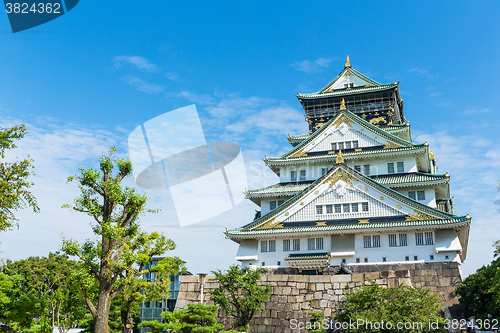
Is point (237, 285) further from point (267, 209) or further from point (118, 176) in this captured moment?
point (267, 209)

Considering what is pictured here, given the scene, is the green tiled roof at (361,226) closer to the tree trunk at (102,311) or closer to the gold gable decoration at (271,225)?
the gold gable decoration at (271,225)

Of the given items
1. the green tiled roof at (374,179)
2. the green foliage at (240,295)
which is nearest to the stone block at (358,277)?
the green foliage at (240,295)

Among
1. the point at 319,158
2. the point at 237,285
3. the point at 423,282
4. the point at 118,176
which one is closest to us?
the point at 118,176

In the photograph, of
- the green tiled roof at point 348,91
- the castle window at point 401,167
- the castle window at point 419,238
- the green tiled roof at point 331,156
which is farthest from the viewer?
the green tiled roof at point 348,91

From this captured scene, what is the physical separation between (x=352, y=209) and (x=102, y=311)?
2060cm

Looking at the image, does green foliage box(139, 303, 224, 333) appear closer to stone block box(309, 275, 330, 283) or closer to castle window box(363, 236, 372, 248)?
stone block box(309, 275, 330, 283)

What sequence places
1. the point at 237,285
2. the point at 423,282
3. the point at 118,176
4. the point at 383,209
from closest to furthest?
the point at 118,176
the point at 237,285
the point at 423,282
the point at 383,209

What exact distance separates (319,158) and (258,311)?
18.3 metres

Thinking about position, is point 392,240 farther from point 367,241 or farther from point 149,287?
point 149,287

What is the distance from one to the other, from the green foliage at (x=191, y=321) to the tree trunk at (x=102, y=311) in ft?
8.42

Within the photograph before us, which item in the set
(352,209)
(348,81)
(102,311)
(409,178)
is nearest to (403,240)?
(352,209)

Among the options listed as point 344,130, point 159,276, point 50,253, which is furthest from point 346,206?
point 50,253

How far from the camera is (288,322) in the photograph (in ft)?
77.5

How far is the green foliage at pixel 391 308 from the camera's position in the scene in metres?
18.7
